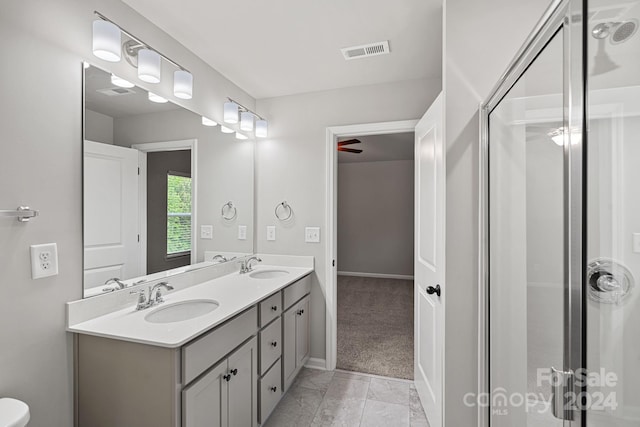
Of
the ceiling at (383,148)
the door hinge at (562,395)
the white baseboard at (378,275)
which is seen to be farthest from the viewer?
the white baseboard at (378,275)

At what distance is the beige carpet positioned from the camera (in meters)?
2.76

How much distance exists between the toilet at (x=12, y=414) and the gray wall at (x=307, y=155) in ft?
6.36

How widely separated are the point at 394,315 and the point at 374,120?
9.04 feet

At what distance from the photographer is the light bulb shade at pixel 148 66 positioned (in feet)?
5.30

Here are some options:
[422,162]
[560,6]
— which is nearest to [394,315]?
[422,162]

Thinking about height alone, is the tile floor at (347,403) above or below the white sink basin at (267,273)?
below

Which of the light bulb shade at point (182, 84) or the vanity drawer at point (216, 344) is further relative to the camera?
the light bulb shade at point (182, 84)

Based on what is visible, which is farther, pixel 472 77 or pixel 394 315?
pixel 394 315

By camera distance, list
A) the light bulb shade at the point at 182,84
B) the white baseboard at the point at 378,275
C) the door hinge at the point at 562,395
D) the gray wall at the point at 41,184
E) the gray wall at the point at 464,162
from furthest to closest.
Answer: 1. the white baseboard at the point at 378,275
2. the light bulb shade at the point at 182,84
3. the gray wall at the point at 464,162
4. the gray wall at the point at 41,184
5. the door hinge at the point at 562,395

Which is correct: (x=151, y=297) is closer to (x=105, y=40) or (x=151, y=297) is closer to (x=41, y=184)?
(x=41, y=184)

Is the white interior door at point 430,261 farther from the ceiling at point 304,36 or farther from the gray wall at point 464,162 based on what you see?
the ceiling at point 304,36

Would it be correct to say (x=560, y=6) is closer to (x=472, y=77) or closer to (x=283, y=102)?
(x=472, y=77)

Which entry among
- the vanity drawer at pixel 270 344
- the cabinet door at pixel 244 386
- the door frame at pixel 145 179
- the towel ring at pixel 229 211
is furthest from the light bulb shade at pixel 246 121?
the cabinet door at pixel 244 386

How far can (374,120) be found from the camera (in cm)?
260
